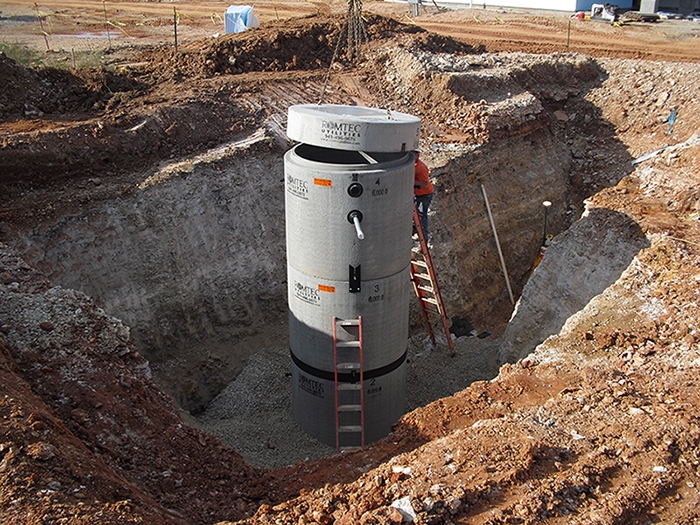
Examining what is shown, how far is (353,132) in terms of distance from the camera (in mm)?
8539

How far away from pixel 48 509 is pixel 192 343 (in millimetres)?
6895

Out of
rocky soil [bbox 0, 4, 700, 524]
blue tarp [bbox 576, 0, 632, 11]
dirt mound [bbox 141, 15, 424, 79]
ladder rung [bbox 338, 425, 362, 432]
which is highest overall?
blue tarp [bbox 576, 0, 632, 11]

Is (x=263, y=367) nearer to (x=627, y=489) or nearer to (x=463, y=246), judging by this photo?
(x=463, y=246)

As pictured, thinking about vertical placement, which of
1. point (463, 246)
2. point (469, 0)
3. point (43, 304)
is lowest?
point (463, 246)

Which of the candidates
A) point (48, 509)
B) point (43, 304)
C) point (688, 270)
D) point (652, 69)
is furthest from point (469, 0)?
point (48, 509)

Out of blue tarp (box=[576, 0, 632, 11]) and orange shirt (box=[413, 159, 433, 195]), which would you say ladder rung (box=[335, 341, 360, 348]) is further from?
blue tarp (box=[576, 0, 632, 11])

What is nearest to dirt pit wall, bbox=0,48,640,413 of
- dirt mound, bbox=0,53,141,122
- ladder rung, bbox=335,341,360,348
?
dirt mound, bbox=0,53,141,122

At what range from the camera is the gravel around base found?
10242mm

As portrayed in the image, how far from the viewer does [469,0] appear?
35688mm

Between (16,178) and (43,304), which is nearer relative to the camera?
(43,304)

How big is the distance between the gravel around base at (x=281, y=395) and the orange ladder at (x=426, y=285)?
0.49m

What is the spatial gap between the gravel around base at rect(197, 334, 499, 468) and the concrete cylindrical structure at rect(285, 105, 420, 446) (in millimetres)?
478

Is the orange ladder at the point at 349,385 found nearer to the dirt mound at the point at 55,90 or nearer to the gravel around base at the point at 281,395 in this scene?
the gravel around base at the point at 281,395

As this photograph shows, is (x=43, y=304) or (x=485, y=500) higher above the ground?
(x=43, y=304)
